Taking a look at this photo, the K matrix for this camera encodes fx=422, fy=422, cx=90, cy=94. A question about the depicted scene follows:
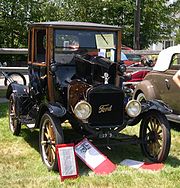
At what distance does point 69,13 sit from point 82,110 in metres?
17.8

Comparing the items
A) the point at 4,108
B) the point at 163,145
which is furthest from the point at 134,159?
the point at 4,108

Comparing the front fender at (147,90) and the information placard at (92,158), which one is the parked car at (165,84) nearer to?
the front fender at (147,90)

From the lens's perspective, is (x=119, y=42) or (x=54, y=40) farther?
(x=119, y=42)

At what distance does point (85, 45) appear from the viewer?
617cm

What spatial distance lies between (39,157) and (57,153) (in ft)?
3.27

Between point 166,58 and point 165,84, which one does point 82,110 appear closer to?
point 165,84

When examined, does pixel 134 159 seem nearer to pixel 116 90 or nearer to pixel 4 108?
pixel 116 90

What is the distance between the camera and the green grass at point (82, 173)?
4.91 m

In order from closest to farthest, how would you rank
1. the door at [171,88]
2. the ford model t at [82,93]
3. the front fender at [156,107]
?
the ford model t at [82,93] → the front fender at [156,107] → the door at [171,88]

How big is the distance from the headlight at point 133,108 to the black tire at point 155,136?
1.17ft

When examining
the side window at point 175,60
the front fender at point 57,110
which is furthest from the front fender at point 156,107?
the side window at point 175,60

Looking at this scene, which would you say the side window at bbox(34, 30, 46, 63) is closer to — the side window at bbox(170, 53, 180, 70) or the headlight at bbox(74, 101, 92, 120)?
the headlight at bbox(74, 101, 92, 120)

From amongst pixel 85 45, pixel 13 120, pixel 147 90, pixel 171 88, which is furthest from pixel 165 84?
pixel 13 120

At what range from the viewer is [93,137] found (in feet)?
18.0
